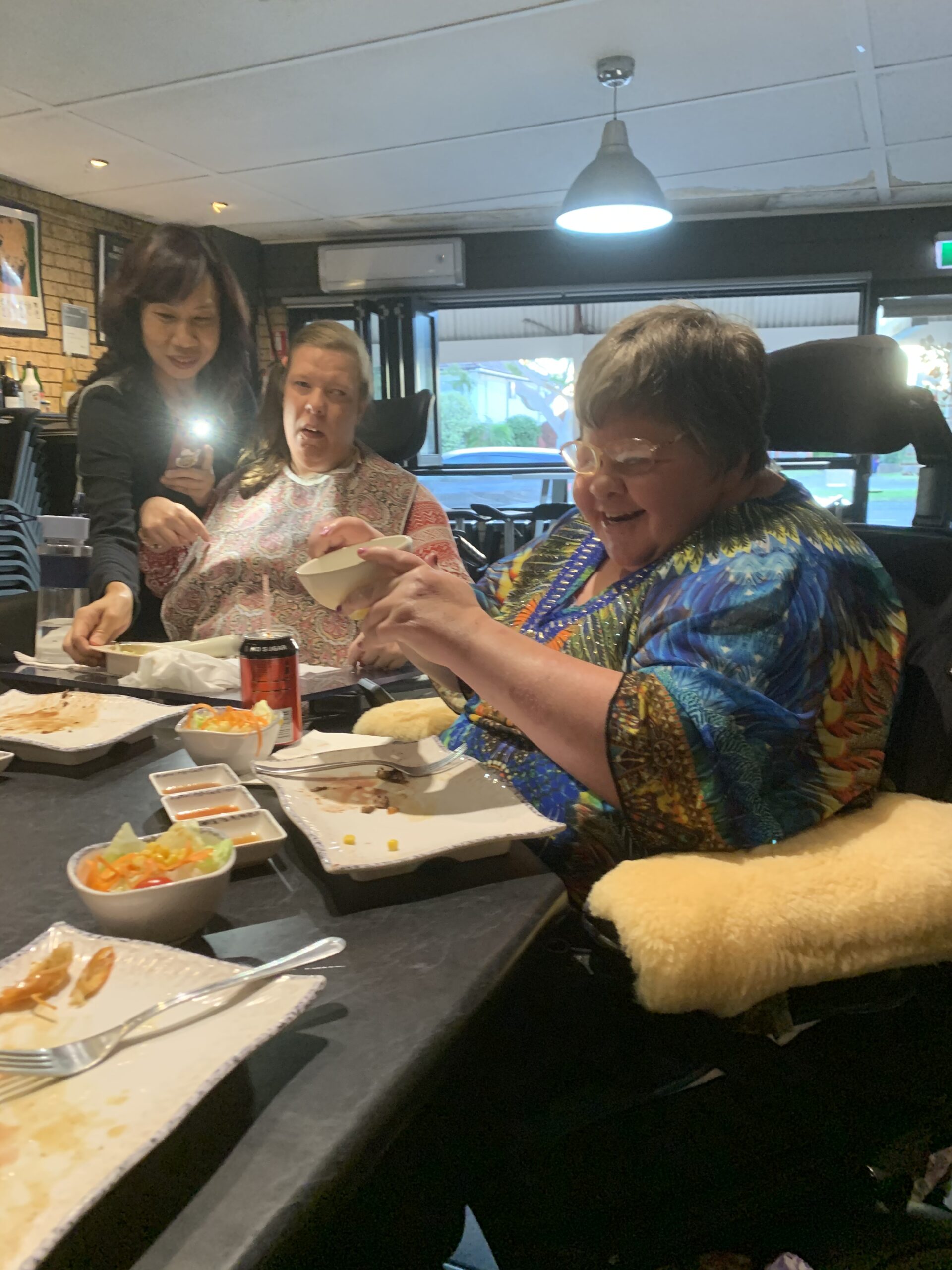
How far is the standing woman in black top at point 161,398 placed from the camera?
7.51 ft

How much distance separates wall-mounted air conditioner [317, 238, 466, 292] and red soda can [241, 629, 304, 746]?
5.54 m

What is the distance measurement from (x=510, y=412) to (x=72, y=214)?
3.21 m

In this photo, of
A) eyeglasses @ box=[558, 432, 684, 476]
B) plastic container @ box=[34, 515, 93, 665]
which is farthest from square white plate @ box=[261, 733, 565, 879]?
plastic container @ box=[34, 515, 93, 665]

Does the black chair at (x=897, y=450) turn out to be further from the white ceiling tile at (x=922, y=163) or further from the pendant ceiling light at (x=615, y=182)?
the white ceiling tile at (x=922, y=163)

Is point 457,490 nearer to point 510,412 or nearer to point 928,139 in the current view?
point 510,412

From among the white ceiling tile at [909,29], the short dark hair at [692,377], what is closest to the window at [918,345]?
the white ceiling tile at [909,29]

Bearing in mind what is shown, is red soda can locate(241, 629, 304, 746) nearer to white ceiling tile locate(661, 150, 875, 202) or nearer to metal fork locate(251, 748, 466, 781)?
metal fork locate(251, 748, 466, 781)

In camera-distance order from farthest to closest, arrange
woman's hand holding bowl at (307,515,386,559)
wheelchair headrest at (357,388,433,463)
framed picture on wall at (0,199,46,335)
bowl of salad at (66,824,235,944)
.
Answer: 1. framed picture on wall at (0,199,46,335)
2. wheelchair headrest at (357,388,433,463)
3. woman's hand holding bowl at (307,515,386,559)
4. bowl of salad at (66,824,235,944)

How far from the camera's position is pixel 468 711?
1.41 metres

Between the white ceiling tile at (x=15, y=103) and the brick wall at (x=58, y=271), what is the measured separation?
117cm

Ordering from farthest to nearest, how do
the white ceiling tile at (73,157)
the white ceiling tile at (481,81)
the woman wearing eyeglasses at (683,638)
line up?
the white ceiling tile at (73,157)
the white ceiling tile at (481,81)
the woman wearing eyeglasses at (683,638)

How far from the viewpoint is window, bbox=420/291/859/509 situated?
699 cm

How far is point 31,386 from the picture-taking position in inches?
201

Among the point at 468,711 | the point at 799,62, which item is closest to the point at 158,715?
the point at 468,711
